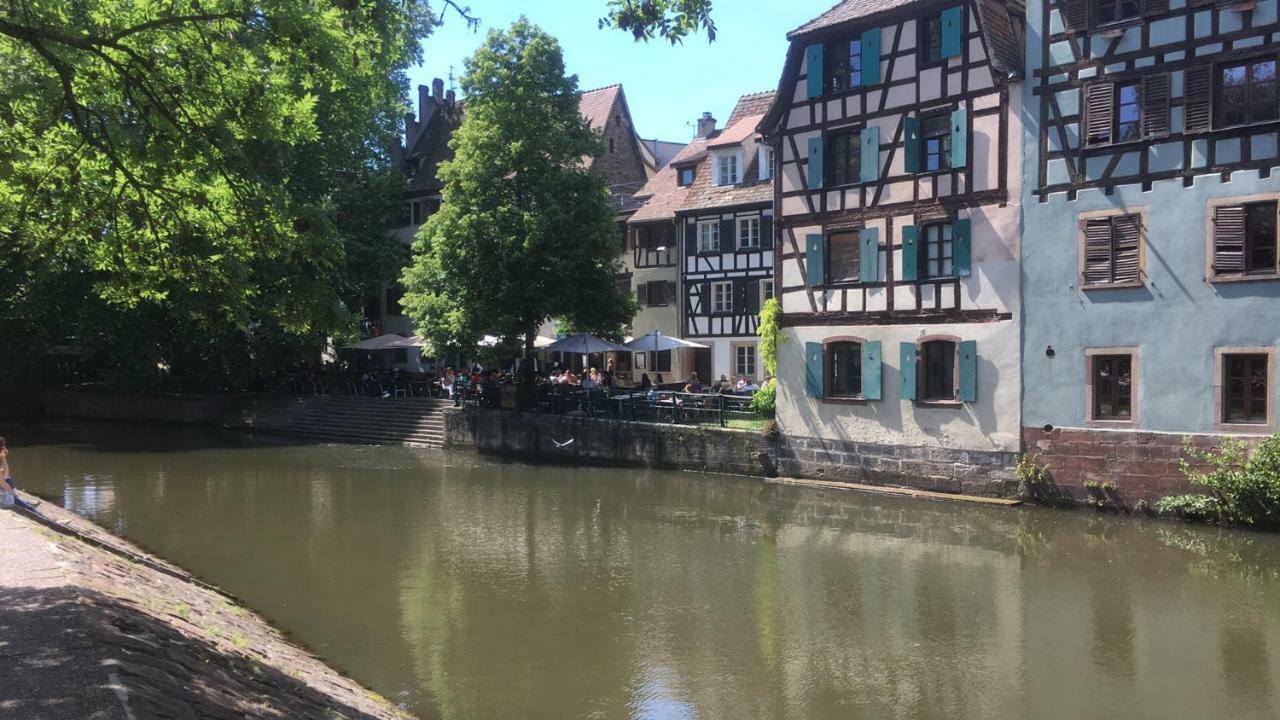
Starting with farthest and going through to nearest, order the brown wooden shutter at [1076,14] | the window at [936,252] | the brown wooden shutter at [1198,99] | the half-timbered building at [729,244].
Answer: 1. the half-timbered building at [729,244]
2. the window at [936,252]
3. the brown wooden shutter at [1076,14]
4. the brown wooden shutter at [1198,99]

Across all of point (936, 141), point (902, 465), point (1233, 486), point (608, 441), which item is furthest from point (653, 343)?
point (1233, 486)

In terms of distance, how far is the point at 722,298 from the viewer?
124ft


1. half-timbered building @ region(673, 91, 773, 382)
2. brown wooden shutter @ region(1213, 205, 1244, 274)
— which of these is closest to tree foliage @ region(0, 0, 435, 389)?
brown wooden shutter @ region(1213, 205, 1244, 274)

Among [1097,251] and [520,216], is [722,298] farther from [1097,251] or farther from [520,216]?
[1097,251]

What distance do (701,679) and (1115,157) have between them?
563 inches

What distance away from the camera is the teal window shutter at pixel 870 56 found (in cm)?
2319

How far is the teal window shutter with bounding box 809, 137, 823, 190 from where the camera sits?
79.8 ft

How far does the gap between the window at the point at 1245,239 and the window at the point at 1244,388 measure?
5.17 ft

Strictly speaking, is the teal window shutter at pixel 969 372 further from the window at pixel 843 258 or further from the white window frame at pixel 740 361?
the white window frame at pixel 740 361

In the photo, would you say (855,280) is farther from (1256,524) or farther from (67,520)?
(67,520)

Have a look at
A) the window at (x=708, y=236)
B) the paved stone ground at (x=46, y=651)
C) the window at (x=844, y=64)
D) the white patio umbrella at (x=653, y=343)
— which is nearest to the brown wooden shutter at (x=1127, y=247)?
the window at (x=844, y=64)

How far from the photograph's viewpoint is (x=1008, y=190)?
21.1m

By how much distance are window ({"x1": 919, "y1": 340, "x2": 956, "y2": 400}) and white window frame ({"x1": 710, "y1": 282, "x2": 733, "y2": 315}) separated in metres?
15.0

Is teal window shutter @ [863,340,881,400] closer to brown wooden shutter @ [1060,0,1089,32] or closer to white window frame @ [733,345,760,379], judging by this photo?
brown wooden shutter @ [1060,0,1089,32]
